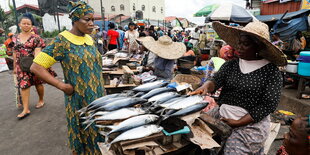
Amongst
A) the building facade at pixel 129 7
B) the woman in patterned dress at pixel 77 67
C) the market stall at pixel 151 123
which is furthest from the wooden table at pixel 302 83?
the building facade at pixel 129 7

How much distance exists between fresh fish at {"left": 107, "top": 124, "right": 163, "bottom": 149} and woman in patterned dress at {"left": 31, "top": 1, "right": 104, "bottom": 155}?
1.00m

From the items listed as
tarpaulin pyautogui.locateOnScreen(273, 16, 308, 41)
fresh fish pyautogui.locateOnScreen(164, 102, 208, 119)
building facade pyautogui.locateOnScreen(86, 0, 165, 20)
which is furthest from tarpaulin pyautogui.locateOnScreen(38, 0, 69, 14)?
building facade pyautogui.locateOnScreen(86, 0, 165, 20)

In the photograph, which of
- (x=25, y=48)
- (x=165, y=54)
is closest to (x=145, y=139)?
(x=165, y=54)

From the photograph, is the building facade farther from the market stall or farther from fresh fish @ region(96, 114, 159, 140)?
fresh fish @ region(96, 114, 159, 140)

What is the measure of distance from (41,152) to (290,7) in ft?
51.8

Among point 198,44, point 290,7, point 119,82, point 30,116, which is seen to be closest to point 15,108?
point 30,116

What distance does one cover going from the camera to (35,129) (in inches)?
154

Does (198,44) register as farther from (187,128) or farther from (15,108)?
(187,128)

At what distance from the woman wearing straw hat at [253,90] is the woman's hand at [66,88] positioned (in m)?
1.37

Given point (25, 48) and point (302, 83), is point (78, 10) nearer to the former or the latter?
point (25, 48)

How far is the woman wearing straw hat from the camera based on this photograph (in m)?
1.78

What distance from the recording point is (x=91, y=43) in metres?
2.21

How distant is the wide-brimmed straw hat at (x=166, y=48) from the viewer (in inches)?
159

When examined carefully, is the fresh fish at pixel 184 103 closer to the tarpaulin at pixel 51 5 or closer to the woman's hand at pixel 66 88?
the woman's hand at pixel 66 88
